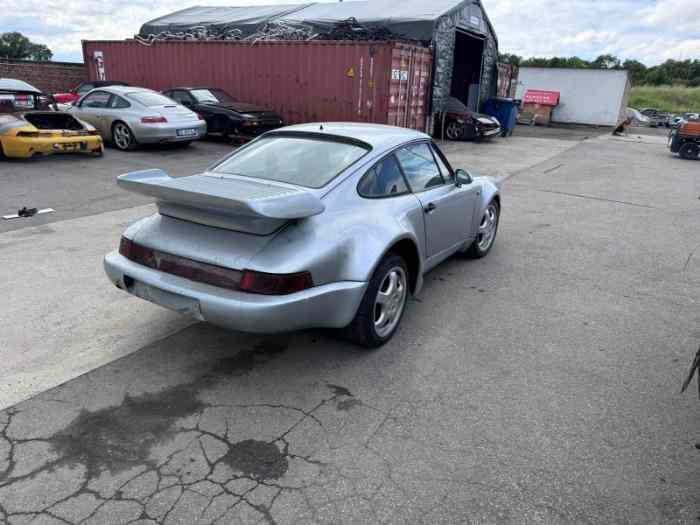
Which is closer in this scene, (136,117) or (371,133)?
(371,133)

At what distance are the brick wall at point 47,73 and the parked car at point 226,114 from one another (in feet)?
29.7

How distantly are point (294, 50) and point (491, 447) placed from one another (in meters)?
14.8

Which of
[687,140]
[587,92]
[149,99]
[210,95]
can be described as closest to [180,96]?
[210,95]

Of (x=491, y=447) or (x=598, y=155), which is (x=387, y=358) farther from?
(x=598, y=155)

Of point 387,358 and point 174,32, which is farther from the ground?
point 174,32

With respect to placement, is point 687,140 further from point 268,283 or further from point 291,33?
point 268,283

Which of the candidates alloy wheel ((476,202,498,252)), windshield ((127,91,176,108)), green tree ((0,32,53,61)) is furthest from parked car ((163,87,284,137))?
green tree ((0,32,53,61))

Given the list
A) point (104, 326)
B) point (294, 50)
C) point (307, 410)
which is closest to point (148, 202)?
point (104, 326)

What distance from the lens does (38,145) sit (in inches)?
385

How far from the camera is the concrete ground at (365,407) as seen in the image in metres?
2.42

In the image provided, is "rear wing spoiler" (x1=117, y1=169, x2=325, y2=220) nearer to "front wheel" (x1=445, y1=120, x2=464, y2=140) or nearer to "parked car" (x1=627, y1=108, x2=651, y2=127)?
"front wheel" (x1=445, y1=120, x2=464, y2=140)

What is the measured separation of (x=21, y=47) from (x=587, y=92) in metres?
50.9

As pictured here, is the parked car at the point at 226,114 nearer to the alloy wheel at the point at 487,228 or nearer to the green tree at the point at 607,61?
the alloy wheel at the point at 487,228

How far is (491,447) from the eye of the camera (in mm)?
2793
